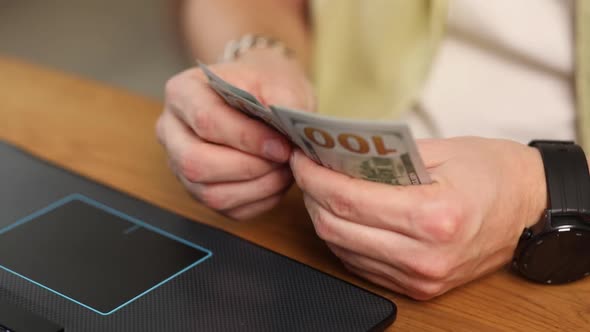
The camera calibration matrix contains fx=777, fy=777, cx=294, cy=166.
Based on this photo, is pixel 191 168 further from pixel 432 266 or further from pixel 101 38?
pixel 101 38

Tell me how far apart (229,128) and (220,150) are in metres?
0.02

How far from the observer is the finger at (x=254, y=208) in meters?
0.71

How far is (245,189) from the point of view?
697 mm

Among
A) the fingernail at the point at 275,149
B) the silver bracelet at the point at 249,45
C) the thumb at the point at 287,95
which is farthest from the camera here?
the silver bracelet at the point at 249,45

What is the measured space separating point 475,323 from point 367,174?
146 millimetres

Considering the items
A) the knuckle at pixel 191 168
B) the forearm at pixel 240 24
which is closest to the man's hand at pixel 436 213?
the knuckle at pixel 191 168

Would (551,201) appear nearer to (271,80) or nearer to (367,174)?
(367,174)

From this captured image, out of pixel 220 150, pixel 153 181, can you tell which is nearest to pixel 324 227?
pixel 220 150

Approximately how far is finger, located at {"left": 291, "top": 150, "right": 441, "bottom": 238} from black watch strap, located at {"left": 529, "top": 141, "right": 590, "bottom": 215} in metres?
0.12

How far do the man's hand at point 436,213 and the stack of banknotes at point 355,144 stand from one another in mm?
11

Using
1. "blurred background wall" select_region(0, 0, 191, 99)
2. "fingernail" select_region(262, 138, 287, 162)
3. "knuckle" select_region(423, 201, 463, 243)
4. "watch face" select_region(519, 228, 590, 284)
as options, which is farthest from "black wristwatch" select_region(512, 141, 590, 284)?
"blurred background wall" select_region(0, 0, 191, 99)

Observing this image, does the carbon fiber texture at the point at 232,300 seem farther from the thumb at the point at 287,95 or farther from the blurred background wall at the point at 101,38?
the blurred background wall at the point at 101,38

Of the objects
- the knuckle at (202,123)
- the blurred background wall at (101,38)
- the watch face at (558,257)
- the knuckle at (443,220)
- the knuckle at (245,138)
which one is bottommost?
the blurred background wall at (101,38)

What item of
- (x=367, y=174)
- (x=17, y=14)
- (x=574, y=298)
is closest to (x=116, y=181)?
(x=367, y=174)
